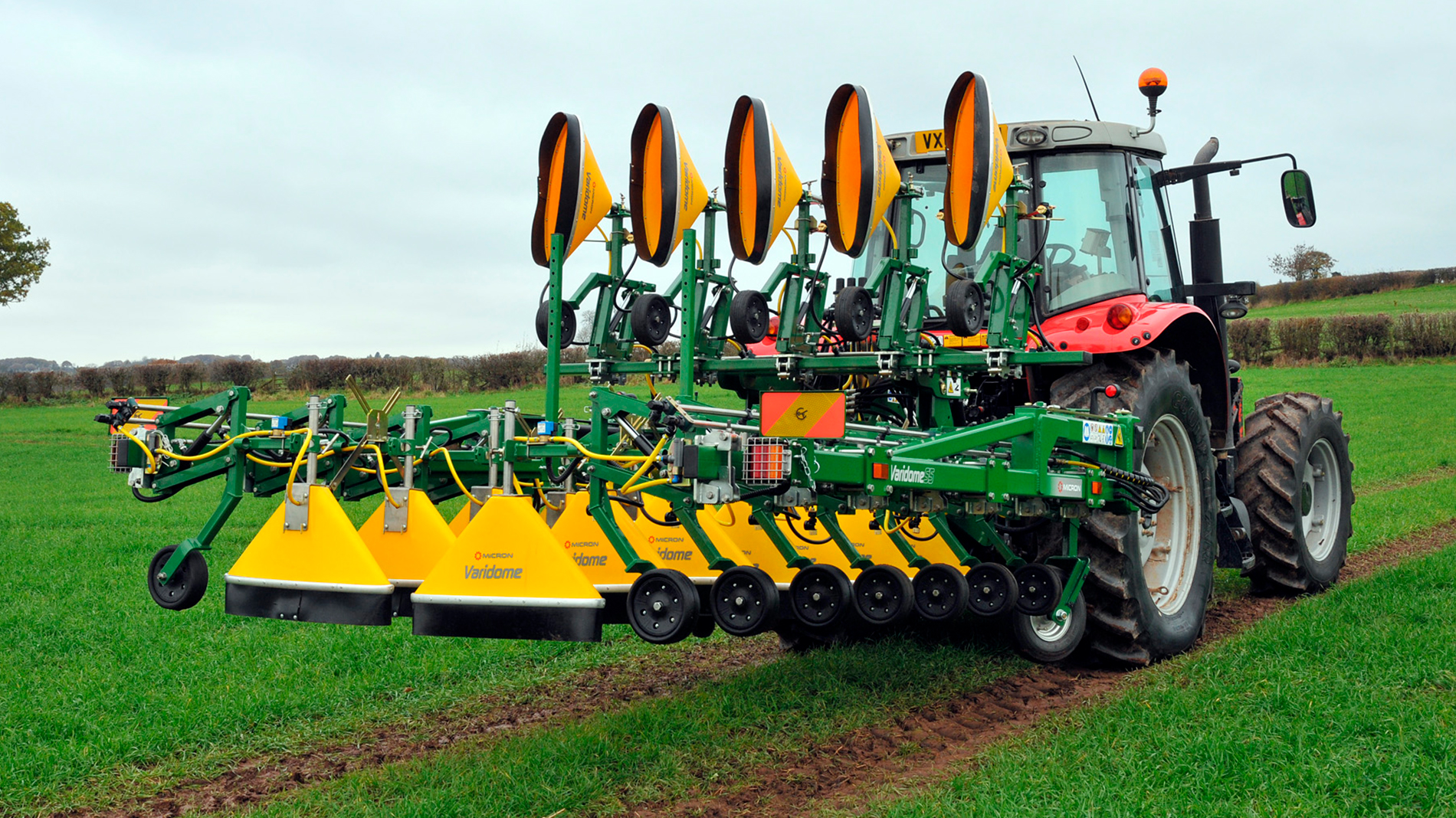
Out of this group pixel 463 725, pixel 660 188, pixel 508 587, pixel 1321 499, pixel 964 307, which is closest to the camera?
pixel 508 587

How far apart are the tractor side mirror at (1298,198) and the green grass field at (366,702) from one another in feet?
6.84

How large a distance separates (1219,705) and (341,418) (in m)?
3.74

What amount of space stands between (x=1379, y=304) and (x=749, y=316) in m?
45.2

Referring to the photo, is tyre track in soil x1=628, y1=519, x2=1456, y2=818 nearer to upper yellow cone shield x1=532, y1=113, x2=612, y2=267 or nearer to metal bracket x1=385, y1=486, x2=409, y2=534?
metal bracket x1=385, y1=486, x2=409, y2=534

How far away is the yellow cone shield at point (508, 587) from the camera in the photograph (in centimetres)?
384

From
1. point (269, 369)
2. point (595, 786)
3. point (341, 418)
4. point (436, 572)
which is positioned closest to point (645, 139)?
point (341, 418)

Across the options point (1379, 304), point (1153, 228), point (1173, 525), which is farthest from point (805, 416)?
point (1379, 304)

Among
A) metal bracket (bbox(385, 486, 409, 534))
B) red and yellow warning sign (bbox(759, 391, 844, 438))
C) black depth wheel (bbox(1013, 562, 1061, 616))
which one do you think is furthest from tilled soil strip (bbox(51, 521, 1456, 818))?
red and yellow warning sign (bbox(759, 391, 844, 438))

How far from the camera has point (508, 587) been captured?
391cm

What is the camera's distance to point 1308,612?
6301 millimetres

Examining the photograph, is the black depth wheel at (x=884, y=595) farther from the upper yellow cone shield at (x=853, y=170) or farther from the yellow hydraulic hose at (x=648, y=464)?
the upper yellow cone shield at (x=853, y=170)

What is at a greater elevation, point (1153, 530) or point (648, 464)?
point (648, 464)

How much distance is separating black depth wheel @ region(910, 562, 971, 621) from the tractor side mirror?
332 centimetres

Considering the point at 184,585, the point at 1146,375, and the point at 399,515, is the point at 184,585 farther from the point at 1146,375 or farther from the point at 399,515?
the point at 1146,375
